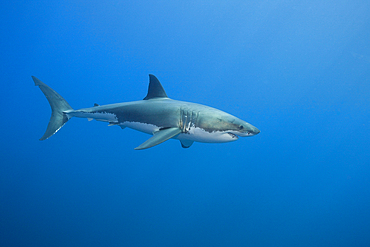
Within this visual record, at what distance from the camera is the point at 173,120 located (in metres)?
2.89

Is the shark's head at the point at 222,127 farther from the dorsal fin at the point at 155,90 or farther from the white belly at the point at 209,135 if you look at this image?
the dorsal fin at the point at 155,90

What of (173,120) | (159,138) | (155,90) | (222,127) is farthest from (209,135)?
(155,90)

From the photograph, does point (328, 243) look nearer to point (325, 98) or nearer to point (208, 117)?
point (325, 98)

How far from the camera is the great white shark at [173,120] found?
2662 mm

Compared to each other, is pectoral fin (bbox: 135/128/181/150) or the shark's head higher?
the shark's head

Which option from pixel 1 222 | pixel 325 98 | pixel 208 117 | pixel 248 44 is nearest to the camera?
pixel 208 117

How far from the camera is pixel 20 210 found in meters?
7.67

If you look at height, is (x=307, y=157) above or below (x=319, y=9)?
below

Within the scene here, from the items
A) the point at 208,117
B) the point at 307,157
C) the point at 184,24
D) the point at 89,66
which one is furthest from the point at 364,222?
the point at 89,66

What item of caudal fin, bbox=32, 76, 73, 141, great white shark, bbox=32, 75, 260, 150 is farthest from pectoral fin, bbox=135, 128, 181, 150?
caudal fin, bbox=32, 76, 73, 141

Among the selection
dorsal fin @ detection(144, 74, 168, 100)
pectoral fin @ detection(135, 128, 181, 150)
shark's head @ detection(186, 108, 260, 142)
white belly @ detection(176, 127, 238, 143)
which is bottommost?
pectoral fin @ detection(135, 128, 181, 150)

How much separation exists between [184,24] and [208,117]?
879 centimetres

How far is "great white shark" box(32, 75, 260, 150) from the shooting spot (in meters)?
2.66

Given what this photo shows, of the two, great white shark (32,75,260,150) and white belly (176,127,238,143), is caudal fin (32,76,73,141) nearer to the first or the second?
great white shark (32,75,260,150)
